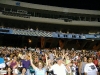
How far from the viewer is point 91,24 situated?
4319cm

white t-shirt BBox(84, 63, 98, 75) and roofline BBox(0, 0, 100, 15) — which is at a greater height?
roofline BBox(0, 0, 100, 15)

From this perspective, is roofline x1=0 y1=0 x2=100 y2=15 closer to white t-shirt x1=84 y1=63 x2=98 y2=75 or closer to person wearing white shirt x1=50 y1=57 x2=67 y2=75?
white t-shirt x1=84 y1=63 x2=98 y2=75

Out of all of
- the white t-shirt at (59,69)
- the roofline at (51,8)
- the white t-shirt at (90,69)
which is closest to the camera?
the white t-shirt at (59,69)

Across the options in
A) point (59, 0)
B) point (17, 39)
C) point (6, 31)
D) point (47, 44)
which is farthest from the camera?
point (59, 0)

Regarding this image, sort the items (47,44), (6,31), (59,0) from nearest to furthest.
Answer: (6,31)
(47,44)
(59,0)

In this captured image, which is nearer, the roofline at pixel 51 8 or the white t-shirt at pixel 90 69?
the white t-shirt at pixel 90 69

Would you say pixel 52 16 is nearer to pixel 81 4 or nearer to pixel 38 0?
pixel 38 0

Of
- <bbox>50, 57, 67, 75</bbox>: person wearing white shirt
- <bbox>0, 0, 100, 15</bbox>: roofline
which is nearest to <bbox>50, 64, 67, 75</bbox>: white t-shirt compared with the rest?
<bbox>50, 57, 67, 75</bbox>: person wearing white shirt

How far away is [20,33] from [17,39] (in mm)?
5242

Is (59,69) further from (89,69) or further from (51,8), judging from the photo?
(51,8)

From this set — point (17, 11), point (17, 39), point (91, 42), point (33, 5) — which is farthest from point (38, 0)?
point (91, 42)

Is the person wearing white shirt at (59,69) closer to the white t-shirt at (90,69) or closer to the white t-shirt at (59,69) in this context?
the white t-shirt at (59,69)

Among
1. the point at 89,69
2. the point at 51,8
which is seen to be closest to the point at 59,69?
the point at 89,69

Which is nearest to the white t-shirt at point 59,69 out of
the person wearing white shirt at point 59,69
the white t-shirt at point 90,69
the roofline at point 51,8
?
the person wearing white shirt at point 59,69
